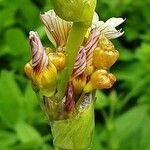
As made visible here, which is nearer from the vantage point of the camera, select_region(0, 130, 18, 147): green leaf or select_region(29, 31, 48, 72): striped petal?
select_region(29, 31, 48, 72): striped petal

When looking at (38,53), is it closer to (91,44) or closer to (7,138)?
(91,44)

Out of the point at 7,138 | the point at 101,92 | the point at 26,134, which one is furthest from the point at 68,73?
the point at 101,92

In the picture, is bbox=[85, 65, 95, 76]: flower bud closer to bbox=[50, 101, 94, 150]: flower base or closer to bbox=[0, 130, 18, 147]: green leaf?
bbox=[50, 101, 94, 150]: flower base

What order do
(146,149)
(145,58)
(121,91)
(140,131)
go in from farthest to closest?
1. (121,91)
2. (145,58)
3. (140,131)
4. (146,149)

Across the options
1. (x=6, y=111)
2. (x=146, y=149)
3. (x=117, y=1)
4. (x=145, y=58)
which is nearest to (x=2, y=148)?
(x=6, y=111)

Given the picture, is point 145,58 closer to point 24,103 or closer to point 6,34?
point 24,103

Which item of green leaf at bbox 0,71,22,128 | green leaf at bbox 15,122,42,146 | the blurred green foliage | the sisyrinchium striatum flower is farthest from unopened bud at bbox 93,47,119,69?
green leaf at bbox 0,71,22,128
